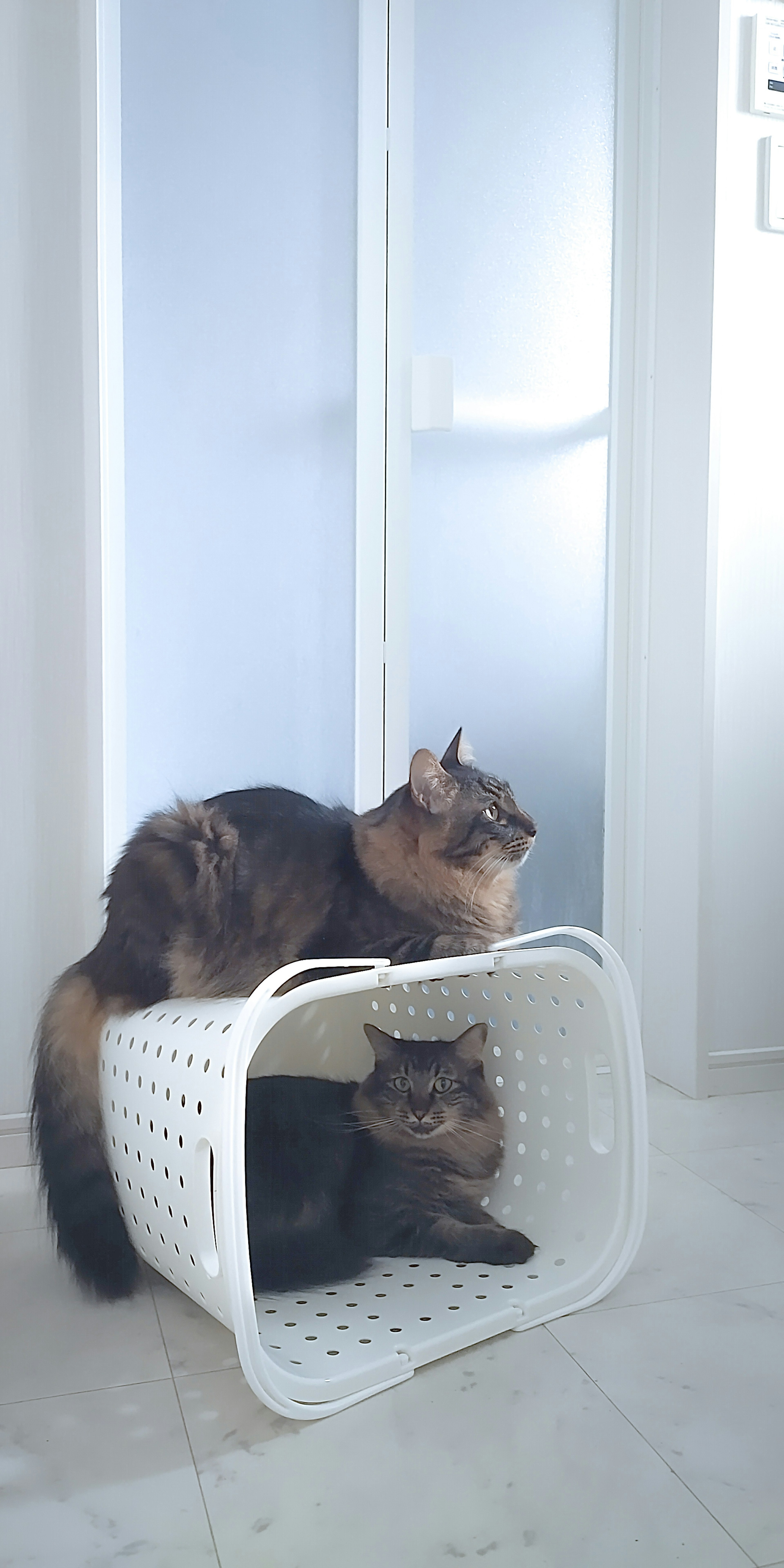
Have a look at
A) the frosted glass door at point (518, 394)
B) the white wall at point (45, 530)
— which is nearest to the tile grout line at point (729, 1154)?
the frosted glass door at point (518, 394)

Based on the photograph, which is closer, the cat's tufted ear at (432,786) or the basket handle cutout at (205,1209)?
the basket handle cutout at (205,1209)

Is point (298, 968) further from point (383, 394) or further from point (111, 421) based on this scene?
point (383, 394)

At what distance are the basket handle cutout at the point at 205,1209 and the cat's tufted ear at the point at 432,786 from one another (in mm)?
515

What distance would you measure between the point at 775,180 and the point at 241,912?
5.23 feet

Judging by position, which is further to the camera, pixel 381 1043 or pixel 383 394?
pixel 383 394

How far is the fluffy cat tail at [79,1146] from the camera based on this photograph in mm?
1369

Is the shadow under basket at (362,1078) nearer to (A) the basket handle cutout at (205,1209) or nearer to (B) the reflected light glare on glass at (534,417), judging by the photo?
(A) the basket handle cutout at (205,1209)

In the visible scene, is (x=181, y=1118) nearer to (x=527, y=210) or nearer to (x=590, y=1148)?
(x=590, y=1148)

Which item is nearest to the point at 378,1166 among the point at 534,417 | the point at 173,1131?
the point at 173,1131

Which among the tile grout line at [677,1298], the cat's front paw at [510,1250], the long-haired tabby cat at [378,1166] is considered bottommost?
the tile grout line at [677,1298]

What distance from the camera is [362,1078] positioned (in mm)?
1677

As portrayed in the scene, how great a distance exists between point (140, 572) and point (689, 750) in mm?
1017

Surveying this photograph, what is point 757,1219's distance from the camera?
5.29 ft

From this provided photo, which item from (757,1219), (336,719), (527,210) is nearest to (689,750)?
(336,719)
